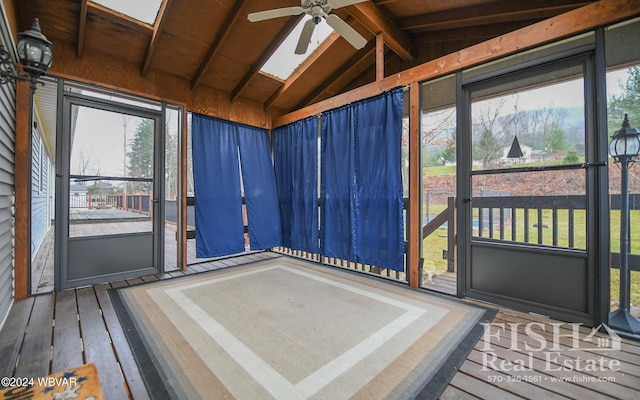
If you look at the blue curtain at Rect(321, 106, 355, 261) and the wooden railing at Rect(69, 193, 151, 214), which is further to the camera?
the blue curtain at Rect(321, 106, 355, 261)

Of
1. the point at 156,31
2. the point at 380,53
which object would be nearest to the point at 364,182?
the point at 380,53

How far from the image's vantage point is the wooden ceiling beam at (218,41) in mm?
3026

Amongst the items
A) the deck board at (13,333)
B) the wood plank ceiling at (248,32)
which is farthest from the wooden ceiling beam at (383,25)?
the deck board at (13,333)

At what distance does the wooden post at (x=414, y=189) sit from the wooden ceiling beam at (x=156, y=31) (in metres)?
2.80

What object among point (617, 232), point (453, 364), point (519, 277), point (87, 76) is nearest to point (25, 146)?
point (87, 76)

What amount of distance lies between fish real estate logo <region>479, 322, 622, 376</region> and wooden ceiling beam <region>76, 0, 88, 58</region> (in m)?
4.51

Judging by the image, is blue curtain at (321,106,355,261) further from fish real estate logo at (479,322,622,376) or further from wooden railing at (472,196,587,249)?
fish real estate logo at (479,322,622,376)

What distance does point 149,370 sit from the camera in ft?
5.47

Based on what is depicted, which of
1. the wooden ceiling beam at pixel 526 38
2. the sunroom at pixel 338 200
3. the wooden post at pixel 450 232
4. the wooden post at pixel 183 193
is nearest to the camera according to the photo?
the sunroom at pixel 338 200

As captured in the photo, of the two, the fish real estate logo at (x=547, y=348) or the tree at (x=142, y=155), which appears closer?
the fish real estate logo at (x=547, y=348)

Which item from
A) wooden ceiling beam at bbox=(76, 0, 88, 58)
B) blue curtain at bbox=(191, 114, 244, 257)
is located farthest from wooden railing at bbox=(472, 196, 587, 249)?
wooden ceiling beam at bbox=(76, 0, 88, 58)

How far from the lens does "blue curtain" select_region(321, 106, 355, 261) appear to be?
3.83m

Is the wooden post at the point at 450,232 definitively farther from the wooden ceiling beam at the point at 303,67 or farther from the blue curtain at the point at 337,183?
the wooden ceiling beam at the point at 303,67

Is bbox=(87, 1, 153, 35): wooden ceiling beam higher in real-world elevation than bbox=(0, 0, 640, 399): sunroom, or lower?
higher
